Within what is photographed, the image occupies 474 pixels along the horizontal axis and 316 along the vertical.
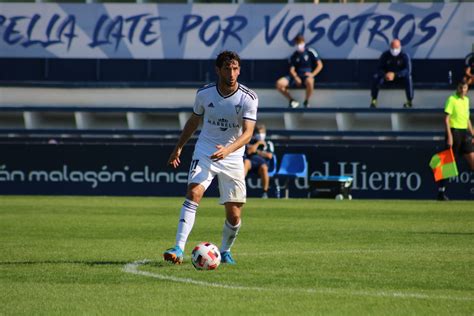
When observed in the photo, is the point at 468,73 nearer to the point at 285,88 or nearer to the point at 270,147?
the point at 285,88

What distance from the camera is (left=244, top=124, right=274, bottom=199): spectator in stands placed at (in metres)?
26.6

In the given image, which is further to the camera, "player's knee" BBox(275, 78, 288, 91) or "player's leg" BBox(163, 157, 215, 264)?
"player's knee" BBox(275, 78, 288, 91)

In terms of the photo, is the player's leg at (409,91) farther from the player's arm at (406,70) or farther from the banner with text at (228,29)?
the banner with text at (228,29)

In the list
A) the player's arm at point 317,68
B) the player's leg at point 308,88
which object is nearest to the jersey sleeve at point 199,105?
the player's leg at point 308,88

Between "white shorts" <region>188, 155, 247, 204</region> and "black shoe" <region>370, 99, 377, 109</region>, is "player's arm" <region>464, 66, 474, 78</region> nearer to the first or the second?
"black shoe" <region>370, 99, 377, 109</region>

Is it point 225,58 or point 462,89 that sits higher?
point 462,89

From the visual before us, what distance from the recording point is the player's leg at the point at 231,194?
11.2 m

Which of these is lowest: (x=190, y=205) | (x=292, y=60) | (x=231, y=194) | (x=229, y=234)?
(x=229, y=234)

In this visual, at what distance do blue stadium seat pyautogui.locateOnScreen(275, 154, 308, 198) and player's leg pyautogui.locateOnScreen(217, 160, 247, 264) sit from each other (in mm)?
16075

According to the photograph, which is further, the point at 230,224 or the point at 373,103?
the point at 373,103

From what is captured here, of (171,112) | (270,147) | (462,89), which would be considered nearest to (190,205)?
(462,89)

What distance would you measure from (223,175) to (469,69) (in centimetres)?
1939

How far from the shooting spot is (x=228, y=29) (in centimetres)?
3222

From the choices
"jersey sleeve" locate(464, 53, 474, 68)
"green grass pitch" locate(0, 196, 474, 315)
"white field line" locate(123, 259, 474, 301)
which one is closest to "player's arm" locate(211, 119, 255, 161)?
"green grass pitch" locate(0, 196, 474, 315)
